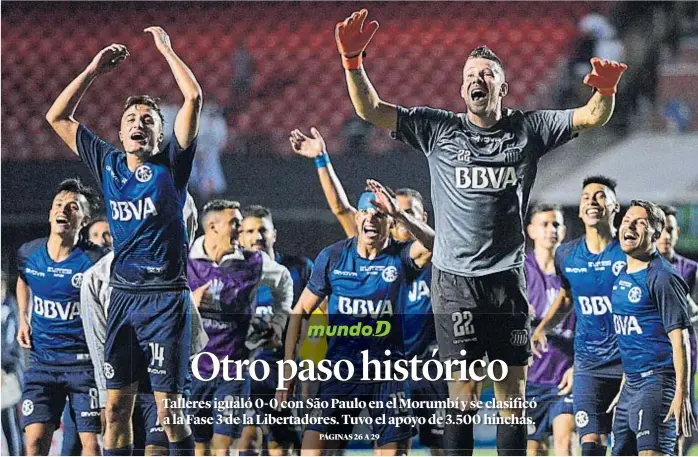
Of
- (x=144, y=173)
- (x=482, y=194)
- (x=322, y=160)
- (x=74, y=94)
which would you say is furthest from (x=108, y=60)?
(x=482, y=194)

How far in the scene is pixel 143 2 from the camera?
202 inches

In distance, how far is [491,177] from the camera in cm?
482

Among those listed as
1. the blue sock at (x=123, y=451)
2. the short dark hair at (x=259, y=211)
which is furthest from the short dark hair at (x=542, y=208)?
the blue sock at (x=123, y=451)

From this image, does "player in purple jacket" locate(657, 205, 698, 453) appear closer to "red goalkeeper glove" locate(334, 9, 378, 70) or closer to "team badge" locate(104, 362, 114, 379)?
"red goalkeeper glove" locate(334, 9, 378, 70)

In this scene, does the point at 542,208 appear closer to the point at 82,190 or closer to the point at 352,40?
the point at 352,40

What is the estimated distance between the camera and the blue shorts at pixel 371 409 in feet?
16.2

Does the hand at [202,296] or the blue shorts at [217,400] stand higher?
the hand at [202,296]

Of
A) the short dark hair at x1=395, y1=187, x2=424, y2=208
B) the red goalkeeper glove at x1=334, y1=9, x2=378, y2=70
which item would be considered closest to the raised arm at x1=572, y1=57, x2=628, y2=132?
the short dark hair at x1=395, y1=187, x2=424, y2=208

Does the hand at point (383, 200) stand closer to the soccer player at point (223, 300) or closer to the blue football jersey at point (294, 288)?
the blue football jersey at point (294, 288)

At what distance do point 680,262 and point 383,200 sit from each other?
1.41 meters

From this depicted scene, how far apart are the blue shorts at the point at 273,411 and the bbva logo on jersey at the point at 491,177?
1245 millimetres

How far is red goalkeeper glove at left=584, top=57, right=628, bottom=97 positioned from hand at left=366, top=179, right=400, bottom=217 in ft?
3.45

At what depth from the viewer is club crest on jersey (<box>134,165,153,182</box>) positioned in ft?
→ 16.2

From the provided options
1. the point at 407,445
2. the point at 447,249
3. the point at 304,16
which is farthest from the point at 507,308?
the point at 304,16
